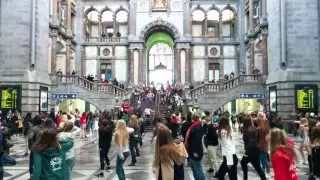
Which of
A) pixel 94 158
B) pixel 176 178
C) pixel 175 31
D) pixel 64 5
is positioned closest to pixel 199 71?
pixel 175 31

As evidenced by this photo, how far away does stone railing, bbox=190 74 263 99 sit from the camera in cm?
3016

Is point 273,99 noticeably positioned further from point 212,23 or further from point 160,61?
point 160,61

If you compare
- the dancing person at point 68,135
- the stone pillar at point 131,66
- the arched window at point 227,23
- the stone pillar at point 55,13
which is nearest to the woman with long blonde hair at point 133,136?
the dancing person at point 68,135

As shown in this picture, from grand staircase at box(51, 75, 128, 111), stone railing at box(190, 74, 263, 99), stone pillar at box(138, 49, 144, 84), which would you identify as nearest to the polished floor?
stone railing at box(190, 74, 263, 99)

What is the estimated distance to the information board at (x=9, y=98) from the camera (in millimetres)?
24372

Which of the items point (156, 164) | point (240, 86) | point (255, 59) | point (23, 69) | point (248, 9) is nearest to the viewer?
point (156, 164)

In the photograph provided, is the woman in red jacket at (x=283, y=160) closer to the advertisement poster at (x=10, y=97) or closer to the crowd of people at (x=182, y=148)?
the crowd of people at (x=182, y=148)

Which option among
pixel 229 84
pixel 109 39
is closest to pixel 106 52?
pixel 109 39

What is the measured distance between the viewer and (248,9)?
38.5 m

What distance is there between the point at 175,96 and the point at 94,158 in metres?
16.5

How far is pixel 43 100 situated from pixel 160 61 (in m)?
23.4

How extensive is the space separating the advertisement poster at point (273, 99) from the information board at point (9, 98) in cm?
1742

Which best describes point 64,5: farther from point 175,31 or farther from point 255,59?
point 255,59

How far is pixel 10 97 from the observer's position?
24672mm
